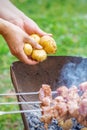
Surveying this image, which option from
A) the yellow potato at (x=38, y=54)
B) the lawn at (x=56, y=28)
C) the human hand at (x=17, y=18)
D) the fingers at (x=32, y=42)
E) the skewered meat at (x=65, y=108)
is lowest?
the skewered meat at (x=65, y=108)

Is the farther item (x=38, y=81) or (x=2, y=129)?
(x=2, y=129)

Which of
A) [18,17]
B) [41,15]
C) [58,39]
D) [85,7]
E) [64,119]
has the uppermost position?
[85,7]

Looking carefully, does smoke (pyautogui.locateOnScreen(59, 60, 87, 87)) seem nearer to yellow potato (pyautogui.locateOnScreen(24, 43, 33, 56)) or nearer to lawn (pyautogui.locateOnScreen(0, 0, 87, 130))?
yellow potato (pyautogui.locateOnScreen(24, 43, 33, 56))

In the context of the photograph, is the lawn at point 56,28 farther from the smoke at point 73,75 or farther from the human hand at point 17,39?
the human hand at point 17,39

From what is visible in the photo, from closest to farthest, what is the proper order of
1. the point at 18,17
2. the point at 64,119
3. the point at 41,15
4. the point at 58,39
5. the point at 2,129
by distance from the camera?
the point at 64,119 → the point at 18,17 → the point at 2,129 → the point at 58,39 → the point at 41,15

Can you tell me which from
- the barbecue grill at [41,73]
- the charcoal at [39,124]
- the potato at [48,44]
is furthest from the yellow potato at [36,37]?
the charcoal at [39,124]

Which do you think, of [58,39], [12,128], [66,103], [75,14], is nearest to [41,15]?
[75,14]

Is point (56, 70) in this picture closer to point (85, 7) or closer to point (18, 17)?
point (18, 17)

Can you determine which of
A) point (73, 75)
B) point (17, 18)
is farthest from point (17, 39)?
point (73, 75)

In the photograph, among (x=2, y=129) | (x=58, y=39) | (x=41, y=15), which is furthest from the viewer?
(x=41, y=15)
